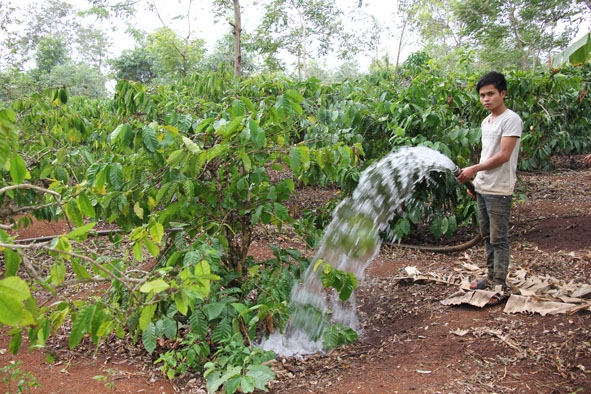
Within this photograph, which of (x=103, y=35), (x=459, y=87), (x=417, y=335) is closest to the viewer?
(x=417, y=335)

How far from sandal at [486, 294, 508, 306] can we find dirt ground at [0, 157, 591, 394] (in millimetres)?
39

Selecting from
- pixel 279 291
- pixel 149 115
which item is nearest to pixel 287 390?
pixel 279 291

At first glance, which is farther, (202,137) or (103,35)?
(103,35)

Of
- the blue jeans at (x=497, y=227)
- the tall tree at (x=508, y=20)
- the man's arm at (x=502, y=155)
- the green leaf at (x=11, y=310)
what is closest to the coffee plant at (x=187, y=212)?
the green leaf at (x=11, y=310)

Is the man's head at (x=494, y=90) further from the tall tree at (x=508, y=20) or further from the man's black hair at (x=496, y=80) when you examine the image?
the tall tree at (x=508, y=20)

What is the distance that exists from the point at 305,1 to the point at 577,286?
581 inches

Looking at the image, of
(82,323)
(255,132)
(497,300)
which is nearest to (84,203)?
(82,323)

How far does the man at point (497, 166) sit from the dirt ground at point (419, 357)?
36 cm

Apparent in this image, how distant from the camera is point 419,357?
99.5 inches

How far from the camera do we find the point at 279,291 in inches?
101

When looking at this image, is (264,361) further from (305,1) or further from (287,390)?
(305,1)

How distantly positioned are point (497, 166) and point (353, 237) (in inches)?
42.5

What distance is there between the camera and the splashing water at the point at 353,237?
9.57 ft

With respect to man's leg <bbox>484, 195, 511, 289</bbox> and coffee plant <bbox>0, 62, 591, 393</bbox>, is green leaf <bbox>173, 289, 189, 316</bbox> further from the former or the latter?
man's leg <bbox>484, 195, 511, 289</bbox>
